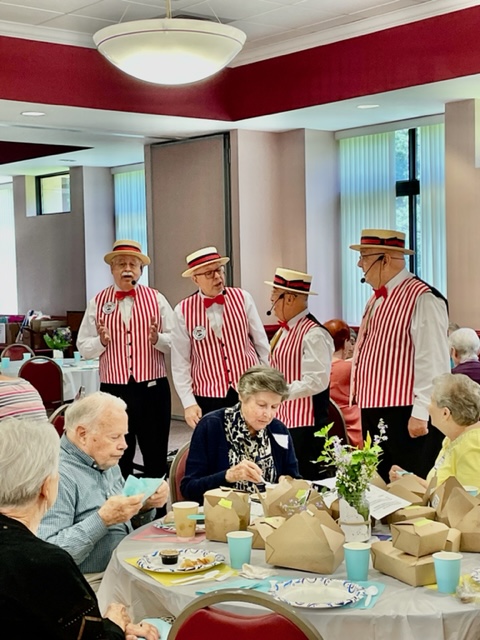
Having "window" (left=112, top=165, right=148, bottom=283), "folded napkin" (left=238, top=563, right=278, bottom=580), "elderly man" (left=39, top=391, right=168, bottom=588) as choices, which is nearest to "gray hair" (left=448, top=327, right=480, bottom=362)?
"elderly man" (left=39, top=391, right=168, bottom=588)

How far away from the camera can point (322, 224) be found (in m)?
9.68

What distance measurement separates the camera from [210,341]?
585 cm

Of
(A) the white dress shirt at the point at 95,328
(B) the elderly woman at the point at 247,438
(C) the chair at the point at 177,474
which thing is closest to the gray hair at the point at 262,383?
(B) the elderly woman at the point at 247,438

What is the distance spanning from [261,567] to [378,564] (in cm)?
35

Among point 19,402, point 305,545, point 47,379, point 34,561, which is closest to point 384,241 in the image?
point 19,402

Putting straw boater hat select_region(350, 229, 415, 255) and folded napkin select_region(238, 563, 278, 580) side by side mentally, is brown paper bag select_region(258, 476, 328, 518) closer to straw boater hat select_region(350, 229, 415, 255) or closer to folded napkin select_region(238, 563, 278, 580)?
folded napkin select_region(238, 563, 278, 580)

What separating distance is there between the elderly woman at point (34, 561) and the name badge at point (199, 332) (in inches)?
135

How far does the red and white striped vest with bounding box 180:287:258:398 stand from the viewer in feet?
19.1

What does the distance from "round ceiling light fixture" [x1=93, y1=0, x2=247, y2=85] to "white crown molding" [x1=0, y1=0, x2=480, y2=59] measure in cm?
274

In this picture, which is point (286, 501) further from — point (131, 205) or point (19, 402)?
point (131, 205)

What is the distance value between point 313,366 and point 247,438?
1281 mm

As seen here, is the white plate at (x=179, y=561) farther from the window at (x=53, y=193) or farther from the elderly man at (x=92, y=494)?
the window at (x=53, y=193)

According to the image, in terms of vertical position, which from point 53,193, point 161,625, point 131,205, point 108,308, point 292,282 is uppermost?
point 53,193

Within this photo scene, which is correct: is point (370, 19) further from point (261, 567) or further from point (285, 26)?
point (261, 567)
